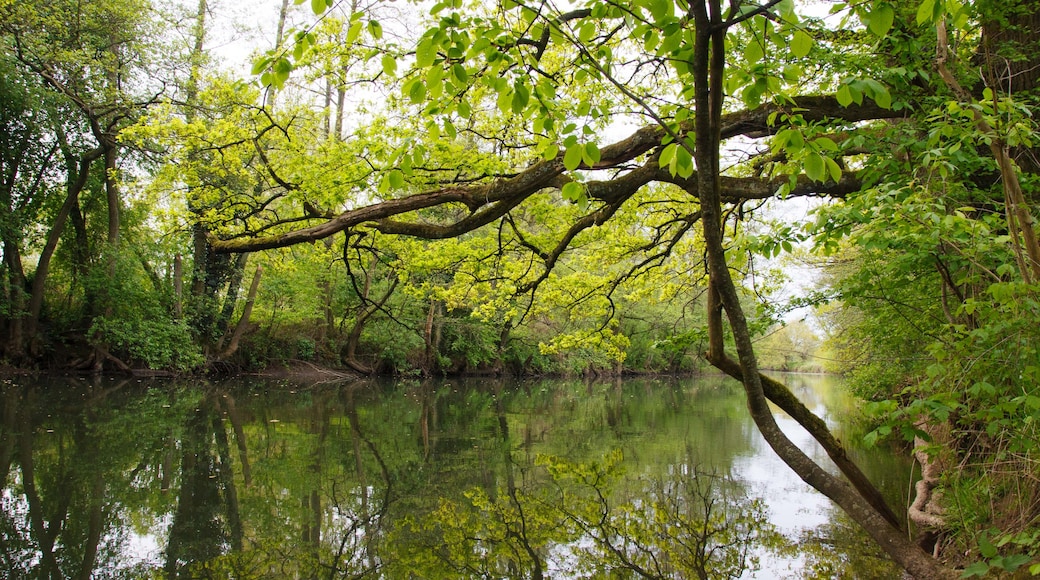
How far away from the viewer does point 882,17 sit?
164 cm

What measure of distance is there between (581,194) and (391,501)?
4220 mm

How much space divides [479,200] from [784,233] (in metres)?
3.09

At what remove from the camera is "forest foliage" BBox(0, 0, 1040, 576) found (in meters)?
2.18

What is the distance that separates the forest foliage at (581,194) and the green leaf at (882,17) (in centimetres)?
1

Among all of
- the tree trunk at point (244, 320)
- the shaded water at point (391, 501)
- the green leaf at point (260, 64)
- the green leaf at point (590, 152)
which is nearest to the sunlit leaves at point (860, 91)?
the green leaf at point (590, 152)

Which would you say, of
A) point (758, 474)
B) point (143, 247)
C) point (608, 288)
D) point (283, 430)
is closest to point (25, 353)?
point (143, 247)

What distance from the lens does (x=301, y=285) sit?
21234mm

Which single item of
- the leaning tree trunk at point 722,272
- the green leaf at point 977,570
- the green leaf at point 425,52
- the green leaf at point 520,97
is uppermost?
the green leaf at point 425,52

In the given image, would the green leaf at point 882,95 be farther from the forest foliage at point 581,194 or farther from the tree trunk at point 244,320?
the tree trunk at point 244,320

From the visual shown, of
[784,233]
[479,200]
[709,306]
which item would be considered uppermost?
[479,200]

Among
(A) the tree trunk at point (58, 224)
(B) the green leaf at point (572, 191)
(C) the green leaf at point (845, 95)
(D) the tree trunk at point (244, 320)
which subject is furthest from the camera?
(D) the tree trunk at point (244, 320)

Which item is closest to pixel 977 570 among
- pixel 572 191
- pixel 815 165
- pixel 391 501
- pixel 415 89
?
pixel 815 165

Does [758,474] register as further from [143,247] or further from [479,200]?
[143,247]

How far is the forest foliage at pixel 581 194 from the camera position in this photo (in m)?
2.18
